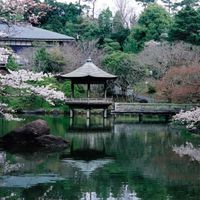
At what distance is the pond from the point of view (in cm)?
1276

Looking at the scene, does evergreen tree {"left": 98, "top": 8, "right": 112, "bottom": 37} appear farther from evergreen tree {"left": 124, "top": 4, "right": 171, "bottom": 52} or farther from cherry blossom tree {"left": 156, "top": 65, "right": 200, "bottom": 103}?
cherry blossom tree {"left": 156, "top": 65, "right": 200, "bottom": 103}

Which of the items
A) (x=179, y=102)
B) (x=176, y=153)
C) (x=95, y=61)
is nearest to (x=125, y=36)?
(x=95, y=61)

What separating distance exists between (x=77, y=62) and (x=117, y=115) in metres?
8.18

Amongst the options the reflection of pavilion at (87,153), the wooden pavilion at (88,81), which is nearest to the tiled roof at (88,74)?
the wooden pavilion at (88,81)

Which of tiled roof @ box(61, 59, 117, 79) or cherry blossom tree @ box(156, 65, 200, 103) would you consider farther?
tiled roof @ box(61, 59, 117, 79)

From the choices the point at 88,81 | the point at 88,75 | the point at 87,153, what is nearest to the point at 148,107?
the point at 88,81

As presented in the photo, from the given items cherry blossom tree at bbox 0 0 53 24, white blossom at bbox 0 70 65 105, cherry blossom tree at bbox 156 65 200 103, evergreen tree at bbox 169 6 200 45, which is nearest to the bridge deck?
cherry blossom tree at bbox 156 65 200 103

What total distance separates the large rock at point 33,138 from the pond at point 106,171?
1036mm

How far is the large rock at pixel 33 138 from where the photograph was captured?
20.9 metres

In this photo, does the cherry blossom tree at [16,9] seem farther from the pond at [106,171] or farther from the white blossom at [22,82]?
the pond at [106,171]

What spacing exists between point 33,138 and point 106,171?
597 centimetres

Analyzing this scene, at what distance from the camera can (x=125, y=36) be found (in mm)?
53562

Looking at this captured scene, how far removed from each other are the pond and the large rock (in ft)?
3.40

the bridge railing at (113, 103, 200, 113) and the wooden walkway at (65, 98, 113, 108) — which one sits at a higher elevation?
the wooden walkway at (65, 98, 113, 108)
